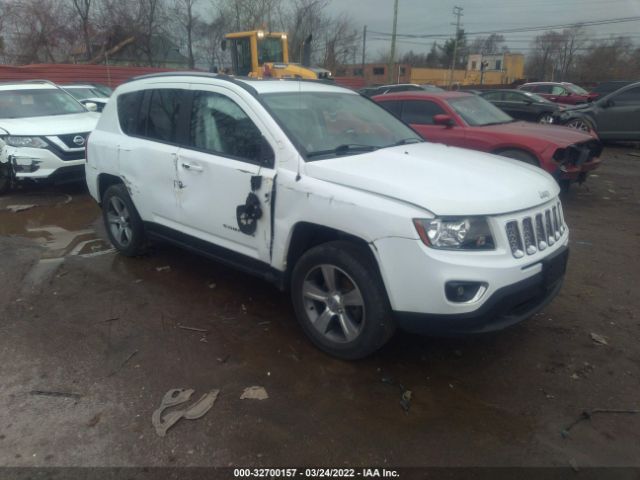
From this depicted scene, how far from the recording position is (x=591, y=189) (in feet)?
28.6

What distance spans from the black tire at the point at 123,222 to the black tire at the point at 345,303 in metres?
2.24

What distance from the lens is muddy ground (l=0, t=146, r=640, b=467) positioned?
263cm

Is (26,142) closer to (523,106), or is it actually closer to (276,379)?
(276,379)

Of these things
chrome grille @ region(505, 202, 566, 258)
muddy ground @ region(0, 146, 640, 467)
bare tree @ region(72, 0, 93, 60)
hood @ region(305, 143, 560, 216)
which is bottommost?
muddy ground @ region(0, 146, 640, 467)

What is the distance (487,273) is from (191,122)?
8.88 ft

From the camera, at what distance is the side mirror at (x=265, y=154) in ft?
11.5

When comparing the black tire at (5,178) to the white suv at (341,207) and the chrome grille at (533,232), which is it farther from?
the chrome grille at (533,232)

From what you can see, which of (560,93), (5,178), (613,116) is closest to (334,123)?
(5,178)

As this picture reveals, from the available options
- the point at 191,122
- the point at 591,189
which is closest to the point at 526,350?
the point at 191,122

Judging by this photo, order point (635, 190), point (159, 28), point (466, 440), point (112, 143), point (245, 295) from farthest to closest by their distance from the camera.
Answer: point (159, 28) → point (635, 190) → point (112, 143) → point (245, 295) → point (466, 440)

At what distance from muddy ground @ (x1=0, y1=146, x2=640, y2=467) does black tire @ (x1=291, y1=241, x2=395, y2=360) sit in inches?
6.8

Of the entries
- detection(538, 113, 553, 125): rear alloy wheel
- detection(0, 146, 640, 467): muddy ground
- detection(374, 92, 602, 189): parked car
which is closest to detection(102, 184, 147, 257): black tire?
detection(0, 146, 640, 467): muddy ground

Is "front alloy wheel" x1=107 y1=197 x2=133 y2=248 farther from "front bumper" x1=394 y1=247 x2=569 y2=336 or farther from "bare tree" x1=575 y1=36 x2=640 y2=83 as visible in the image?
"bare tree" x1=575 y1=36 x2=640 y2=83

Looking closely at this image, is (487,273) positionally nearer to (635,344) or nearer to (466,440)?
(466,440)
